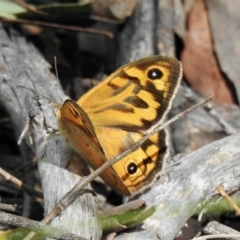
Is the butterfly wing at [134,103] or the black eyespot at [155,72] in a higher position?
the black eyespot at [155,72]

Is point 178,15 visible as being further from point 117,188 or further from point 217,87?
point 117,188

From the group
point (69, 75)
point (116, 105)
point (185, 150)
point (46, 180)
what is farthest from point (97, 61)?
point (46, 180)

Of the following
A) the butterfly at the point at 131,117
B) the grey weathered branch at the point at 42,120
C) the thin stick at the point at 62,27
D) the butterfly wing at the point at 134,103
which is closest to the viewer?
the grey weathered branch at the point at 42,120


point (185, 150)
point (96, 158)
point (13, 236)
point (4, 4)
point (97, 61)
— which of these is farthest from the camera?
point (97, 61)

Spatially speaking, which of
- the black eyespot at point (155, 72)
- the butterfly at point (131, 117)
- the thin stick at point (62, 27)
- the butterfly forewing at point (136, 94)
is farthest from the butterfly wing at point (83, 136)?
the thin stick at point (62, 27)

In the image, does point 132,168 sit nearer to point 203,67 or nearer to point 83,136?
point 83,136

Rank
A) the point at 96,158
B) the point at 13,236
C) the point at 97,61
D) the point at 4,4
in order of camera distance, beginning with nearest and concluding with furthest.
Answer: the point at 13,236 → the point at 96,158 → the point at 4,4 → the point at 97,61

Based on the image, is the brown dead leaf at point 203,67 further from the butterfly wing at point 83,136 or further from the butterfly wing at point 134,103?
the butterfly wing at point 83,136
